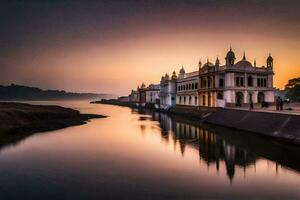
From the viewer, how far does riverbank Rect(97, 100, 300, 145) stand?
28.4m

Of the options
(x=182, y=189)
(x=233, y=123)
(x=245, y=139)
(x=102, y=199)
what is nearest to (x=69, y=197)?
(x=102, y=199)

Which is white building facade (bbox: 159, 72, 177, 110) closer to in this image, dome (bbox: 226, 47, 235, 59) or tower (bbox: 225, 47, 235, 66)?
tower (bbox: 225, 47, 235, 66)

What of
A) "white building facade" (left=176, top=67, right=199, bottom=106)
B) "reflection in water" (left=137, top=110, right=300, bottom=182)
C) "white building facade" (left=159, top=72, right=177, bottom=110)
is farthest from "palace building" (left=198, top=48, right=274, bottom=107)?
"white building facade" (left=159, top=72, right=177, bottom=110)

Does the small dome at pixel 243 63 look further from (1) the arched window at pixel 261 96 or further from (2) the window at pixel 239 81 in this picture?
(1) the arched window at pixel 261 96

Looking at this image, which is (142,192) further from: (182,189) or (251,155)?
(251,155)

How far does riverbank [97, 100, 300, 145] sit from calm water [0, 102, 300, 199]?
201 centimetres

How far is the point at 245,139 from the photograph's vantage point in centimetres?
3167

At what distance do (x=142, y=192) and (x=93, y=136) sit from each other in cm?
2309

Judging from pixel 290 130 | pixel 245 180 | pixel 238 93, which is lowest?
pixel 245 180

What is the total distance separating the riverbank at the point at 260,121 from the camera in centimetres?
2841

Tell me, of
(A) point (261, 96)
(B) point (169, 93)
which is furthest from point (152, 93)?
(A) point (261, 96)

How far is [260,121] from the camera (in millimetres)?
35594

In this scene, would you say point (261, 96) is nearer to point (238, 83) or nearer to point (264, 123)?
point (238, 83)

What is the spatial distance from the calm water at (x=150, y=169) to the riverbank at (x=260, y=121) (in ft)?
6.59
